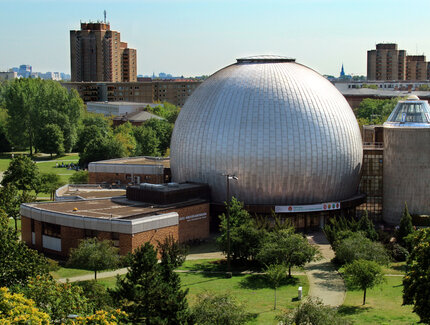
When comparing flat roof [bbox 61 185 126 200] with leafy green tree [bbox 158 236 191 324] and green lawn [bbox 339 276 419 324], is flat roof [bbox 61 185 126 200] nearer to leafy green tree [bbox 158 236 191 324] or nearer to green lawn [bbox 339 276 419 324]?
green lawn [bbox 339 276 419 324]

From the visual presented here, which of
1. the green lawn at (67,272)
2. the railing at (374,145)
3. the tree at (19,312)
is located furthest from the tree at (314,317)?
the railing at (374,145)

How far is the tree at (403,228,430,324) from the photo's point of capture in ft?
100

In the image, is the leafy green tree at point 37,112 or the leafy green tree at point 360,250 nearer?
the leafy green tree at point 360,250

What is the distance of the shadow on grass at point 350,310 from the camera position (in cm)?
3734

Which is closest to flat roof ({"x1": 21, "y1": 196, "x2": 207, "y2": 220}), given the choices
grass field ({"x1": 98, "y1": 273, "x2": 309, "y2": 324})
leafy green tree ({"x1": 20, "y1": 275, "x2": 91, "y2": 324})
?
grass field ({"x1": 98, "y1": 273, "x2": 309, "y2": 324})

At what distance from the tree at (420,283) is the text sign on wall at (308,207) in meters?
25.3

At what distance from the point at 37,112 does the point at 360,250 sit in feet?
296

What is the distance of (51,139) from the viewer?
377 ft

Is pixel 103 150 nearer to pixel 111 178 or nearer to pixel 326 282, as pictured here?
pixel 111 178

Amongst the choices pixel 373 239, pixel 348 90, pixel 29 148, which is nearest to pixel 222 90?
pixel 373 239

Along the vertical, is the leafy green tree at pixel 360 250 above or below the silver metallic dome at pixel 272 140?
below

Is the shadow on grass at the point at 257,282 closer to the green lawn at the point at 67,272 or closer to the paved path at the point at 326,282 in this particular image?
the paved path at the point at 326,282

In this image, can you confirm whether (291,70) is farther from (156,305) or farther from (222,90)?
(156,305)

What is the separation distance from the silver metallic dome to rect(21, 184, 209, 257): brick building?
3773 millimetres
